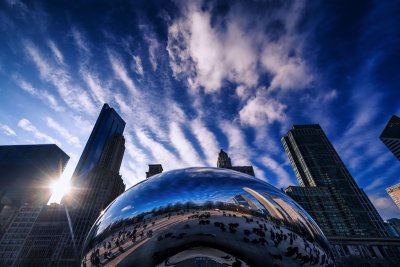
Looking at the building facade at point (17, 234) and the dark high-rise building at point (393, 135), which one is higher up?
the dark high-rise building at point (393, 135)

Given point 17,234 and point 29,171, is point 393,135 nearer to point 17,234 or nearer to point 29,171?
point 17,234

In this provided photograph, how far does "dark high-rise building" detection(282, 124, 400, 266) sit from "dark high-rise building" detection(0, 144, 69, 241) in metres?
172

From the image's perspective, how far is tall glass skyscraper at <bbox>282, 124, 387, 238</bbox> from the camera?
126912 millimetres

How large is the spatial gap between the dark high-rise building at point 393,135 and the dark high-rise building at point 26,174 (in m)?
259

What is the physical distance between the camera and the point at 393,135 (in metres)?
154

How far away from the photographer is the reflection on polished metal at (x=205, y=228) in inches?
61.9

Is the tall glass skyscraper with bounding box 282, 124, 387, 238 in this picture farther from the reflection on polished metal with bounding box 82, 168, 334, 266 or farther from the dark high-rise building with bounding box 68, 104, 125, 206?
the dark high-rise building with bounding box 68, 104, 125, 206

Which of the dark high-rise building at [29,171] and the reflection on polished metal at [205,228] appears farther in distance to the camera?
the dark high-rise building at [29,171]

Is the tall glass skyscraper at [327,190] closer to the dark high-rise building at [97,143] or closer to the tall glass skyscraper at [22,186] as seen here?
the dark high-rise building at [97,143]

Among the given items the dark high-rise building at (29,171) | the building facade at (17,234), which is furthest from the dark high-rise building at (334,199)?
the dark high-rise building at (29,171)

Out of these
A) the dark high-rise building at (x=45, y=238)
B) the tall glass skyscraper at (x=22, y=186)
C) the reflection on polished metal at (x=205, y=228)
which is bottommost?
the reflection on polished metal at (x=205, y=228)

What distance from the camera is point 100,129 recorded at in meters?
168

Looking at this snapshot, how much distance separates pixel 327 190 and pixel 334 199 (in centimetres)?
1219

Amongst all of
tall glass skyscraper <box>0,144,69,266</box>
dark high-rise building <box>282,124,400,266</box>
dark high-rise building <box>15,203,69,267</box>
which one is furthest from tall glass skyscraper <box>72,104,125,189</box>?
dark high-rise building <box>282,124,400,266</box>
